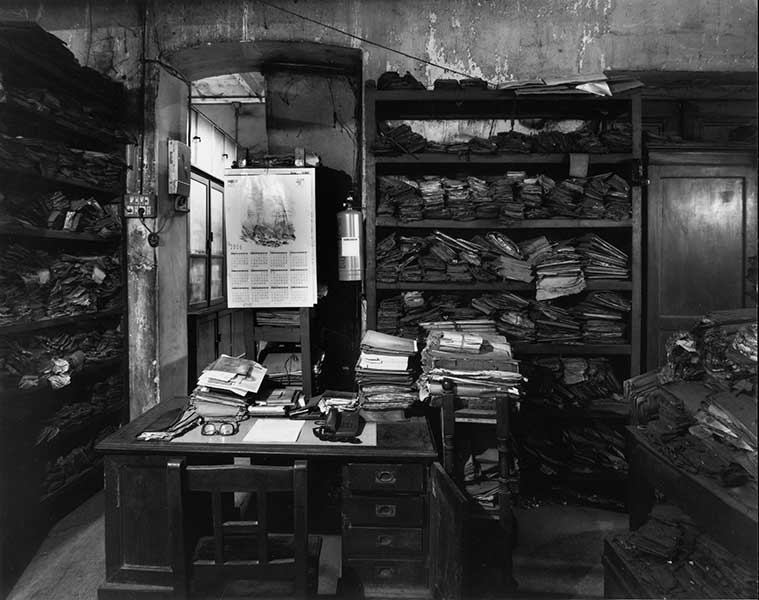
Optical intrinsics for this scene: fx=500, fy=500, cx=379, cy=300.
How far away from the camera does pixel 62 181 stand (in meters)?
3.12

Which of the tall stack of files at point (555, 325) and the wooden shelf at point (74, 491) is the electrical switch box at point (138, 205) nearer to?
the wooden shelf at point (74, 491)

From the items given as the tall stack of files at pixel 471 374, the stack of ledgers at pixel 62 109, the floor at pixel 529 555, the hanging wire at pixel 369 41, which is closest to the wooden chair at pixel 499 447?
the tall stack of files at pixel 471 374

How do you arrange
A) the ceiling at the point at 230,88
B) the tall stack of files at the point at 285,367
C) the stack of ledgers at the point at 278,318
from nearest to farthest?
the stack of ledgers at the point at 278,318
the tall stack of files at the point at 285,367
the ceiling at the point at 230,88

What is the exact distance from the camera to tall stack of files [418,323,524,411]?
7.79ft

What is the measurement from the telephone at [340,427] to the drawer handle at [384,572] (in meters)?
0.56

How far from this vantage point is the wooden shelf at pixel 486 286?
3.26 metres

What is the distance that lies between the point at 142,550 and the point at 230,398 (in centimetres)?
75

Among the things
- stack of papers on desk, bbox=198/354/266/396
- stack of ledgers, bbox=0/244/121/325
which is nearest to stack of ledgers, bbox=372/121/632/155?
stack of papers on desk, bbox=198/354/266/396

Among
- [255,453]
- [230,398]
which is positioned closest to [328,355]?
[230,398]

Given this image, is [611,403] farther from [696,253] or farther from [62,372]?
[62,372]

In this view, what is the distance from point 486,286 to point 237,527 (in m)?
2.08

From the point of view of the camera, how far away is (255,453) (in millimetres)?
2178

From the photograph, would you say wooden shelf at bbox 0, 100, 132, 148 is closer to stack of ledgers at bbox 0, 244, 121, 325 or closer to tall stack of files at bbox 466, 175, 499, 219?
stack of ledgers at bbox 0, 244, 121, 325

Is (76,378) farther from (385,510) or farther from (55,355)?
(385,510)
